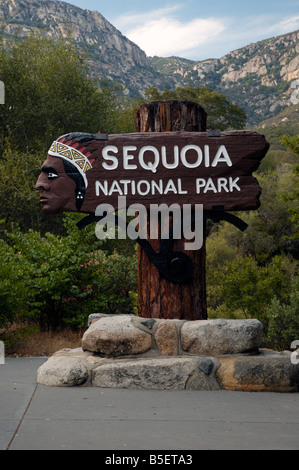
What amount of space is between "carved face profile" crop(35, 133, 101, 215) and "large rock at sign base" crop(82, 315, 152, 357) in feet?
4.62

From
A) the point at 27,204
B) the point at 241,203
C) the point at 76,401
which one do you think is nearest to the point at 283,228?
the point at 27,204

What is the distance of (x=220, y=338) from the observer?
5566 mm

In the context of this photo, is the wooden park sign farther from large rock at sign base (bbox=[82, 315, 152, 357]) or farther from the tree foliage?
the tree foliage

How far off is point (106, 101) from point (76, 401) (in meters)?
17.8

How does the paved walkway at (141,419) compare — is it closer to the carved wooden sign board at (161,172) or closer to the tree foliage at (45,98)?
the carved wooden sign board at (161,172)

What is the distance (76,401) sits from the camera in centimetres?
469

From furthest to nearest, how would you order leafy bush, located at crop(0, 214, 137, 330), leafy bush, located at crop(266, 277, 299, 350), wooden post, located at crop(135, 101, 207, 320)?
leafy bush, located at crop(266, 277, 299, 350) → leafy bush, located at crop(0, 214, 137, 330) → wooden post, located at crop(135, 101, 207, 320)

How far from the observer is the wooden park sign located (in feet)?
20.1

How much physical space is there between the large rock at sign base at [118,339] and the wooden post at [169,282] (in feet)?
1.75

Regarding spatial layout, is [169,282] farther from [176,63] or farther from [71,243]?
[176,63]

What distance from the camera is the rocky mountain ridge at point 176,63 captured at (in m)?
116

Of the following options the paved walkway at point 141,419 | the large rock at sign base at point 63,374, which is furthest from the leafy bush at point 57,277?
the paved walkway at point 141,419

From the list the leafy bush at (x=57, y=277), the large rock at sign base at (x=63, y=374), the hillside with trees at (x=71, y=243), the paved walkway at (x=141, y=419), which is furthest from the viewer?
the hillside with trees at (x=71, y=243)

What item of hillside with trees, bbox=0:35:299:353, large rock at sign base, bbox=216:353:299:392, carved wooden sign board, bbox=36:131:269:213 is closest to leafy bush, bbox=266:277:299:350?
hillside with trees, bbox=0:35:299:353
